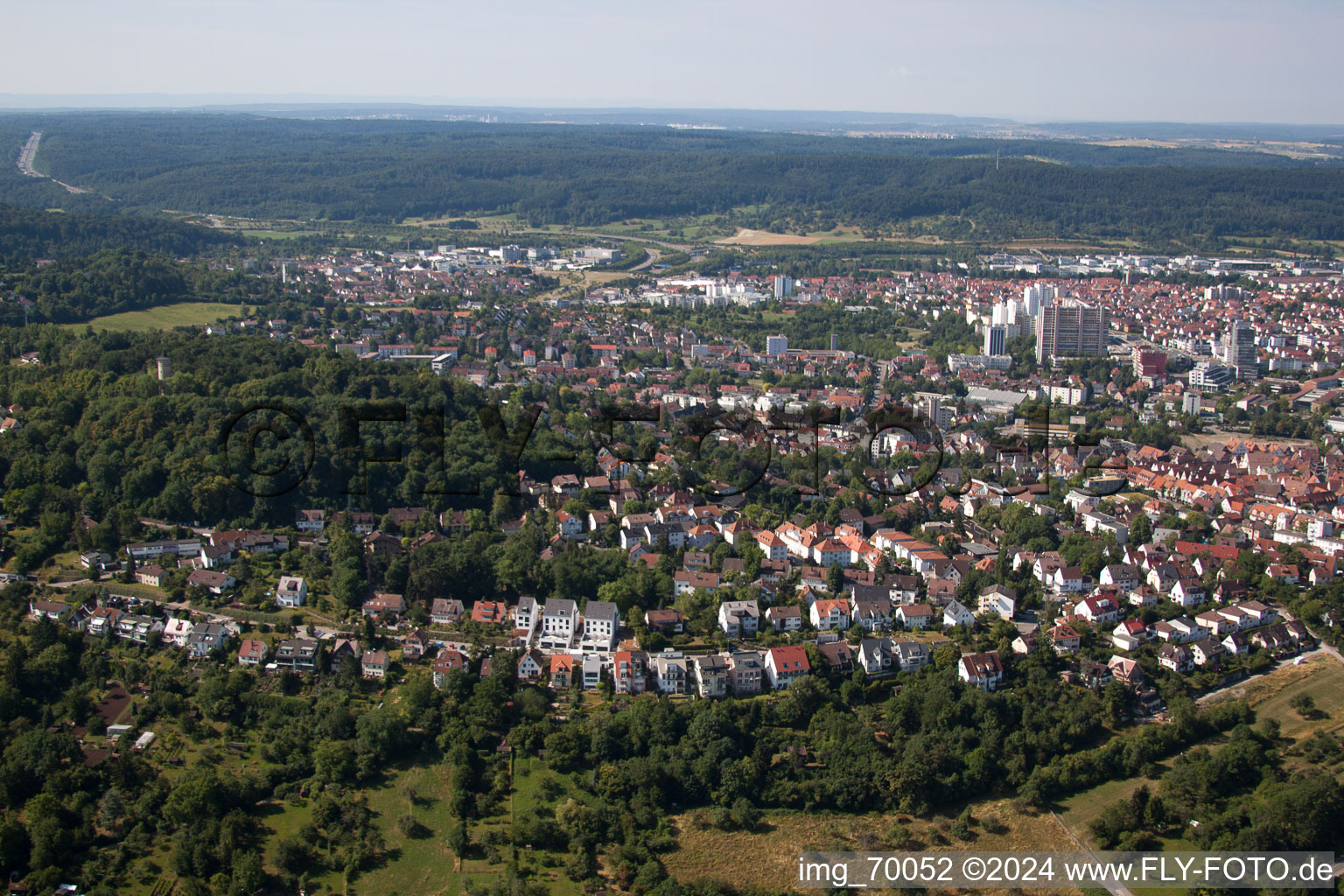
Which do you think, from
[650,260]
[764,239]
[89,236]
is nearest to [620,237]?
[764,239]

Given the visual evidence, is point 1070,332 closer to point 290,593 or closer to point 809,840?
point 290,593

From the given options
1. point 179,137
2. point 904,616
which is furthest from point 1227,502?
point 179,137

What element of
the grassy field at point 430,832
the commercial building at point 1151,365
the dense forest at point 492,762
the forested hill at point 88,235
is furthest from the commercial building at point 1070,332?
the forested hill at point 88,235

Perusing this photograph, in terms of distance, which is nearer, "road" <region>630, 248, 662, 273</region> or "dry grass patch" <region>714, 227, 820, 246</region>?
"road" <region>630, 248, 662, 273</region>

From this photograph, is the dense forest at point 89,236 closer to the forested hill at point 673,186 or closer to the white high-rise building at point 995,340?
the forested hill at point 673,186

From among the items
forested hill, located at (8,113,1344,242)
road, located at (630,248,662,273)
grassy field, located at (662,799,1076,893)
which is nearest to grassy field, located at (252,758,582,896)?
grassy field, located at (662,799,1076,893)

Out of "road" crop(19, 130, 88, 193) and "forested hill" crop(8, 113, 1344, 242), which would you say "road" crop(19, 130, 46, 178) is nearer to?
"road" crop(19, 130, 88, 193)
